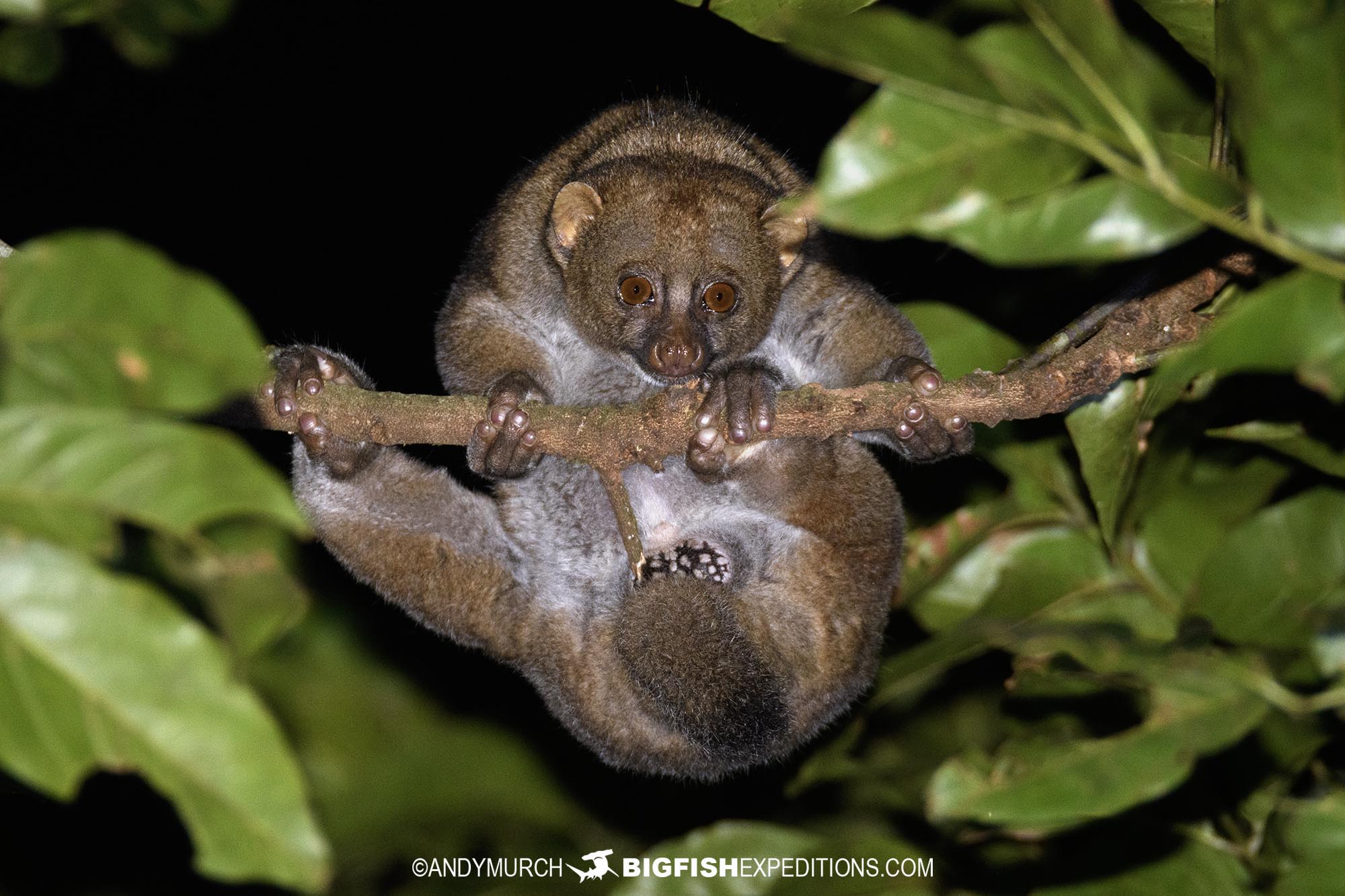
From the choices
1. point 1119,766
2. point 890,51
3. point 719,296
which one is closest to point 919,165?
point 890,51

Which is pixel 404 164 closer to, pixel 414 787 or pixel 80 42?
pixel 80 42

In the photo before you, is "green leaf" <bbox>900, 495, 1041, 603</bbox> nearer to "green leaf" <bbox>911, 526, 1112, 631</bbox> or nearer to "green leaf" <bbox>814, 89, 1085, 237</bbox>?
"green leaf" <bbox>911, 526, 1112, 631</bbox>

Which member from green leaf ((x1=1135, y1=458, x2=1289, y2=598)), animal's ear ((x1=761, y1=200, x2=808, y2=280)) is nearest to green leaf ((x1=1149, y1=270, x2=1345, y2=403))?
green leaf ((x1=1135, y1=458, x2=1289, y2=598))

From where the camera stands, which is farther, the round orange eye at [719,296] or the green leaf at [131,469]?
the round orange eye at [719,296]

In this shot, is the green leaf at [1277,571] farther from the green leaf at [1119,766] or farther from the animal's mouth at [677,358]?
the animal's mouth at [677,358]

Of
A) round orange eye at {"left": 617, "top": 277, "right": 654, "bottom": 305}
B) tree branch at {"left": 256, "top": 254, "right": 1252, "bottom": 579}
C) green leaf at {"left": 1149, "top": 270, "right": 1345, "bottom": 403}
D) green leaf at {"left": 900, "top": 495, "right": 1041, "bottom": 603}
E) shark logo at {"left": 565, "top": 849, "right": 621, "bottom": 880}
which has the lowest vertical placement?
shark logo at {"left": 565, "top": 849, "right": 621, "bottom": 880}

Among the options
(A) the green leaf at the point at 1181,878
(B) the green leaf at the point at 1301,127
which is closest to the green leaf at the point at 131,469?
(B) the green leaf at the point at 1301,127

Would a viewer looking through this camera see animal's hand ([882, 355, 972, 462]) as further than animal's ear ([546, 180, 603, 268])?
No
